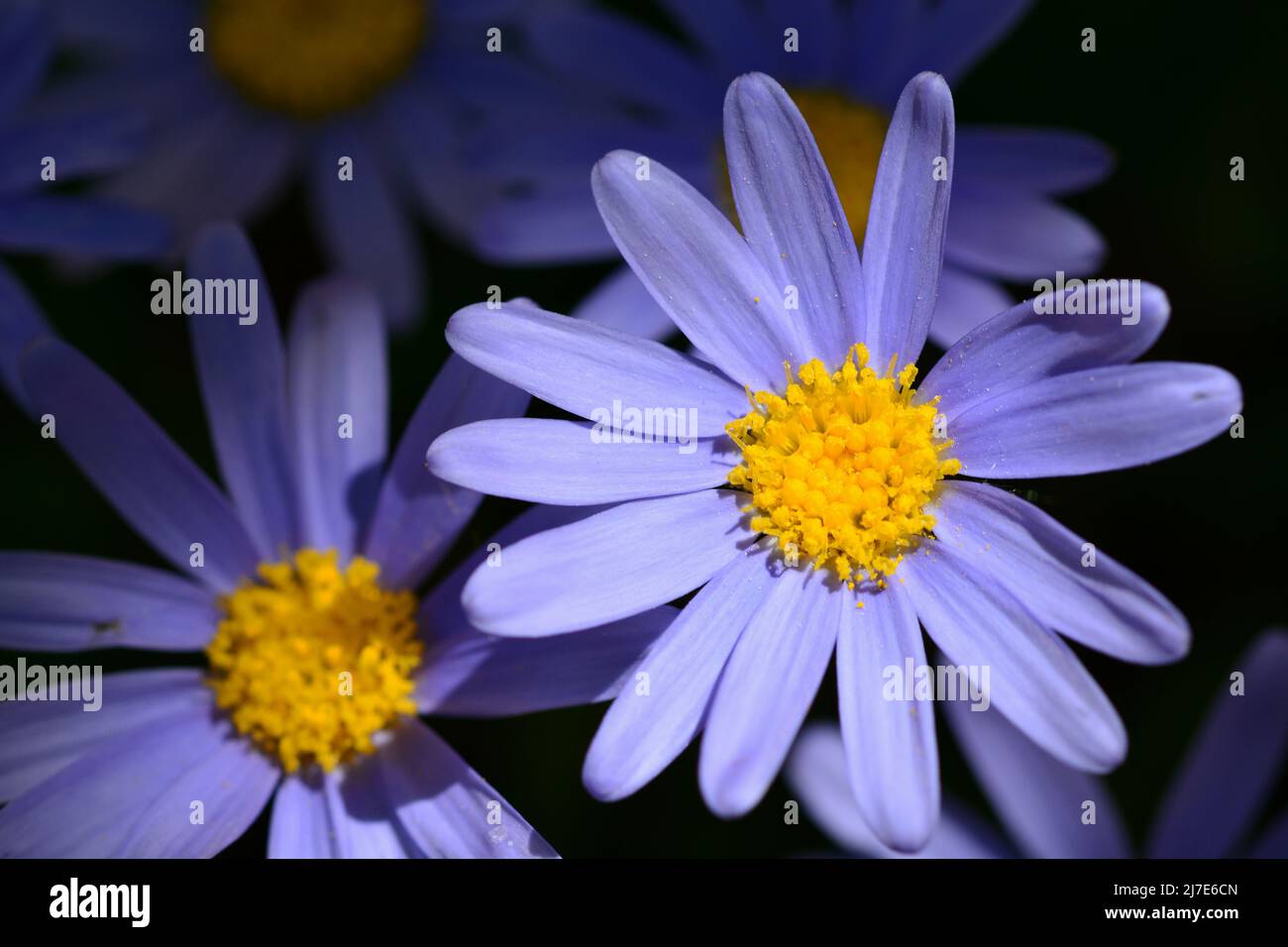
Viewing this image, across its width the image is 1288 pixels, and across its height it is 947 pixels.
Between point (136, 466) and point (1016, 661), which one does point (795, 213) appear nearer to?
point (1016, 661)

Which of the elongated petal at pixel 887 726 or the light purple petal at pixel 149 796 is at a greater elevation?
the elongated petal at pixel 887 726

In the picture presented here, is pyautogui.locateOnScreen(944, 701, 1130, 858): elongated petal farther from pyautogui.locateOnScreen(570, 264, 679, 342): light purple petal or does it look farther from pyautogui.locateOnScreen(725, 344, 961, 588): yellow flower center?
pyautogui.locateOnScreen(570, 264, 679, 342): light purple petal

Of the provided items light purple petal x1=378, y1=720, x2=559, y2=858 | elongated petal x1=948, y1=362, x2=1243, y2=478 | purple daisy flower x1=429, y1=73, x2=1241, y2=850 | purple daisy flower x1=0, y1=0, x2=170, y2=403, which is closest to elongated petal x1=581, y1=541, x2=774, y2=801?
purple daisy flower x1=429, y1=73, x2=1241, y2=850

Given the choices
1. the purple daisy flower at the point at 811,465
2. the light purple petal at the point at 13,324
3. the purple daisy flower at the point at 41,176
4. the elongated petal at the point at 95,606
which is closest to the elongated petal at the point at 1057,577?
the purple daisy flower at the point at 811,465

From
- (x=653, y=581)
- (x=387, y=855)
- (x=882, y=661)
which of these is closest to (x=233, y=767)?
(x=387, y=855)

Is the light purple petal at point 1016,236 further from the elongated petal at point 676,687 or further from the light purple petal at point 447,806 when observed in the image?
the light purple petal at point 447,806

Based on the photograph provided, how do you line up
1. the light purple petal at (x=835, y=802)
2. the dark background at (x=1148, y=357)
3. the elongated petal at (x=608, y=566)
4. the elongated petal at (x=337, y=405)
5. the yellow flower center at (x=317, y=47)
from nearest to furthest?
the elongated petal at (x=608, y=566), the elongated petal at (x=337, y=405), the light purple petal at (x=835, y=802), the dark background at (x=1148, y=357), the yellow flower center at (x=317, y=47)

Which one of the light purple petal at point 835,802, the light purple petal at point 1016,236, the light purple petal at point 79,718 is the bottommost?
the light purple petal at point 835,802

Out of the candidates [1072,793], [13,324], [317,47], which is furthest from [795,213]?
[13,324]
